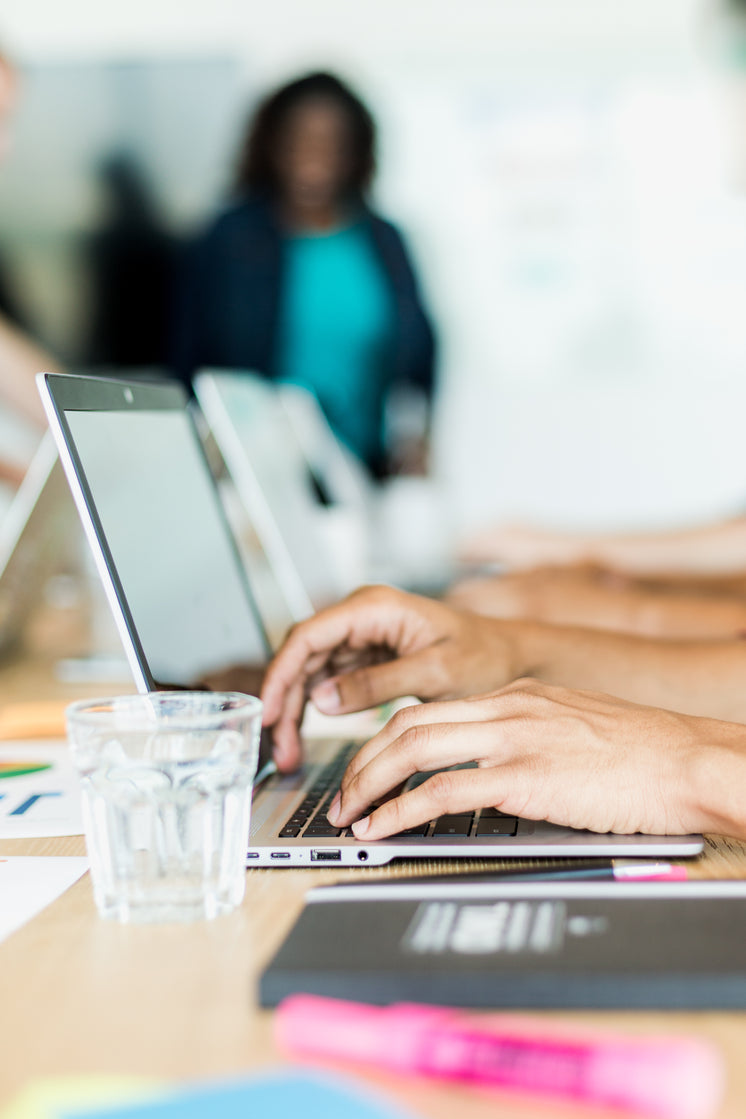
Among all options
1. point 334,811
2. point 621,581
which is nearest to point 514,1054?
point 334,811

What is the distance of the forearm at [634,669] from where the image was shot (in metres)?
0.99

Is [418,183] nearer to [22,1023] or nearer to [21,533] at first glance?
[21,533]

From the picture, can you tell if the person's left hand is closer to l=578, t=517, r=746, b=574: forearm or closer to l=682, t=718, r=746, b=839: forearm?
l=682, t=718, r=746, b=839: forearm

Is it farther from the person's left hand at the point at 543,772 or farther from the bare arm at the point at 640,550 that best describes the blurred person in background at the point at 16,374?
the person's left hand at the point at 543,772

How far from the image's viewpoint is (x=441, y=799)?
0.65 meters

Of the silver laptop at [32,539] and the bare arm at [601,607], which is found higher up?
the silver laptop at [32,539]

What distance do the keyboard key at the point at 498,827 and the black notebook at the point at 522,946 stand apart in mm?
111

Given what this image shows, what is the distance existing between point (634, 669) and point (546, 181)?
10.5ft

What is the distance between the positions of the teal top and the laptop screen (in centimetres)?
244

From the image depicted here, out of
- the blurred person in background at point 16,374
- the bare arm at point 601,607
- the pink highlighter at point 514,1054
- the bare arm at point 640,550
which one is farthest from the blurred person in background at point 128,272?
the pink highlighter at point 514,1054

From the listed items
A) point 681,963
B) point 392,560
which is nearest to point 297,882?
point 681,963

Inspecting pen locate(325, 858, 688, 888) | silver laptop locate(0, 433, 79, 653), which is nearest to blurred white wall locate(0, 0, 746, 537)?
silver laptop locate(0, 433, 79, 653)

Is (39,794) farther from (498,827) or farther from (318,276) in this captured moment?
(318,276)

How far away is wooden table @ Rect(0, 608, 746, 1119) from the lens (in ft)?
1.41
